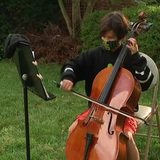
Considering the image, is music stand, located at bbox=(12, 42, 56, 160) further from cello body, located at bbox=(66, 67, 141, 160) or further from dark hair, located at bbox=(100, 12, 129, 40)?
dark hair, located at bbox=(100, 12, 129, 40)

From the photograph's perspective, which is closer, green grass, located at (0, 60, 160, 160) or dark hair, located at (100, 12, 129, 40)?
dark hair, located at (100, 12, 129, 40)

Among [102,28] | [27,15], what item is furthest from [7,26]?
[102,28]

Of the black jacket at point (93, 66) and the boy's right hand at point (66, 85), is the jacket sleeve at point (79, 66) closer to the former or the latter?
the black jacket at point (93, 66)

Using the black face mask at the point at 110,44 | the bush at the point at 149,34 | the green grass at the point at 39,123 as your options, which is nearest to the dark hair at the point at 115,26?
the black face mask at the point at 110,44

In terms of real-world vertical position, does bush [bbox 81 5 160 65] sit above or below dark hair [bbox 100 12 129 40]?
below

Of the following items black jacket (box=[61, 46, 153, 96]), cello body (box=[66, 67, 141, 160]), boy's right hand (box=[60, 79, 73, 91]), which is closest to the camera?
cello body (box=[66, 67, 141, 160])

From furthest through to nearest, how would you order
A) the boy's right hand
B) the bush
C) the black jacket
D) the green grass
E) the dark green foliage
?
the dark green foliage, the bush, the green grass, the black jacket, the boy's right hand

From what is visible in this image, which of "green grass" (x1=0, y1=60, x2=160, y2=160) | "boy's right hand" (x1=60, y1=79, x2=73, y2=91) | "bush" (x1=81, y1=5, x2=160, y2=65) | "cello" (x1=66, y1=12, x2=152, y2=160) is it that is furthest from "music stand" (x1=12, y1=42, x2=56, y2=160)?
"bush" (x1=81, y1=5, x2=160, y2=65)

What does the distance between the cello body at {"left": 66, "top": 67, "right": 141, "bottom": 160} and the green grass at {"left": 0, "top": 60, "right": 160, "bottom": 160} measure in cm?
75

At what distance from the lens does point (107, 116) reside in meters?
2.38

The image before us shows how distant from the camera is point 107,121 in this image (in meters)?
2.35

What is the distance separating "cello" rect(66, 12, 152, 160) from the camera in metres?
2.27

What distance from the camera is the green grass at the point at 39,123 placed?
3.18 meters

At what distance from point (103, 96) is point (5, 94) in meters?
2.84
